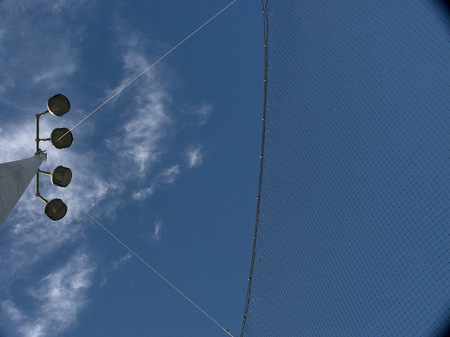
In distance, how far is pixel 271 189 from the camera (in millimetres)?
6816

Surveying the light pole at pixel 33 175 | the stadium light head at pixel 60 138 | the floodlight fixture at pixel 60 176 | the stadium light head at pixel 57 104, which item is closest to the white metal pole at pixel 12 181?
the light pole at pixel 33 175

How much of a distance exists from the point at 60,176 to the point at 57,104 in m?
0.98

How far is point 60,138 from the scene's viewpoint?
14.8 ft

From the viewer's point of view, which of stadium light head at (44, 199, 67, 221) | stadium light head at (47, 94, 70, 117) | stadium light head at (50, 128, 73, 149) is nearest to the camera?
stadium light head at (44, 199, 67, 221)

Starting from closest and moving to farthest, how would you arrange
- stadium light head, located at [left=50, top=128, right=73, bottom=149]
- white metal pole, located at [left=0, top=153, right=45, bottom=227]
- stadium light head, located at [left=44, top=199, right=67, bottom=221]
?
white metal pole, located at [left=0, top=153, right=45, bottom=227] < stadium light head, located at [left=44, top=199, right=67, bottom=221] < stadium light head, located at [left=50, top=128, right=73, bottom=149]

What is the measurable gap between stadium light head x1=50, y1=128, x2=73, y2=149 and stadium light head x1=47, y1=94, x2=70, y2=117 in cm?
25

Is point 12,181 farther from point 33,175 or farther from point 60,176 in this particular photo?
point 33,175

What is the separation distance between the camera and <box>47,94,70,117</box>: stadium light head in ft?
14.2

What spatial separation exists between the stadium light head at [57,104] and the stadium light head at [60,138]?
0.81ft

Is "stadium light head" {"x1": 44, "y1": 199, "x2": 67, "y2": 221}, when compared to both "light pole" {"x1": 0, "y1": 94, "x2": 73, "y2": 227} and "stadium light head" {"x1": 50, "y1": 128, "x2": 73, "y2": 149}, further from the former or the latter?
"stadium light head" {"x1": 50, "y1": 128, "x2": 73, "y2": 149}

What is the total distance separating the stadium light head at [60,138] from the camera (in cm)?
447

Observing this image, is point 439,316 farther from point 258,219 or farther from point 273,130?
point 273,130

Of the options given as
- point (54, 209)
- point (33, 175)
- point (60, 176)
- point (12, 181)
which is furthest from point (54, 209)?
point (12, 181)

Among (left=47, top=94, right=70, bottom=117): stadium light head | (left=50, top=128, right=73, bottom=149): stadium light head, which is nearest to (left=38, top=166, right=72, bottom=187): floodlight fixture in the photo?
(left=50, top=128, right=73, bottom=149): stadium light head
